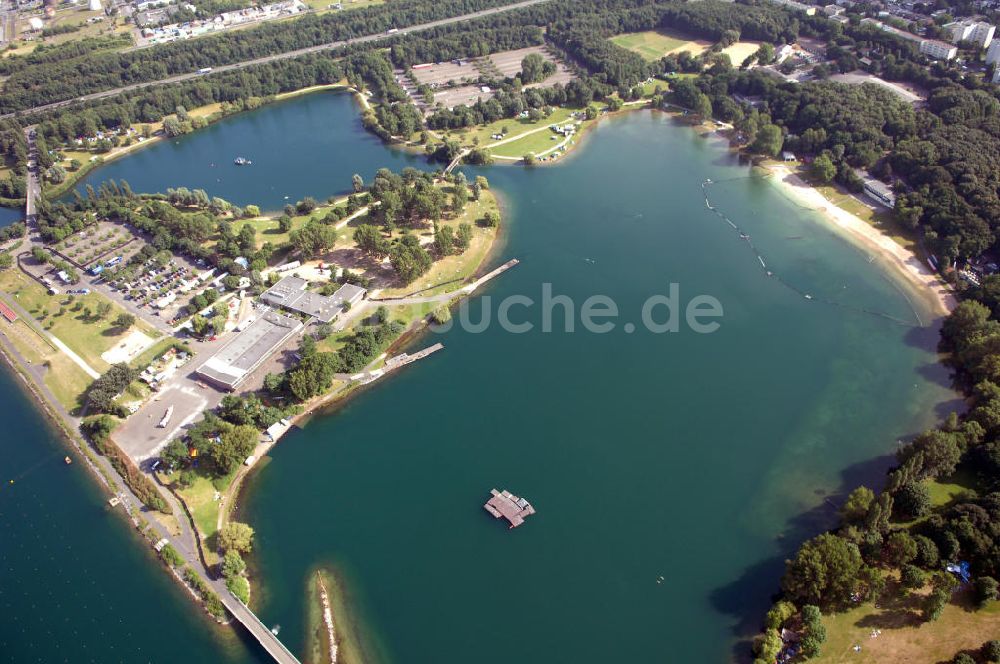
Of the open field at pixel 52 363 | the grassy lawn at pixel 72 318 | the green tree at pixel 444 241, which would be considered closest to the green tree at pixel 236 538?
the open field at pixel 52 363

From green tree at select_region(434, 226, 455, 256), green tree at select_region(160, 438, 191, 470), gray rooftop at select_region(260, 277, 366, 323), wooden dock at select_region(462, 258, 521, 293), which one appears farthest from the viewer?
green tree at select_region(434, 226, 455, 256)

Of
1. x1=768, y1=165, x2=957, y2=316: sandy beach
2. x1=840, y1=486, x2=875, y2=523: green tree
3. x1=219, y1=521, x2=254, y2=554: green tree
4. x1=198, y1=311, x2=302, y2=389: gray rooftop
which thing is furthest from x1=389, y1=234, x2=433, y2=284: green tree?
x1=768, y1=165, x2=957, y2=316: sandy beach

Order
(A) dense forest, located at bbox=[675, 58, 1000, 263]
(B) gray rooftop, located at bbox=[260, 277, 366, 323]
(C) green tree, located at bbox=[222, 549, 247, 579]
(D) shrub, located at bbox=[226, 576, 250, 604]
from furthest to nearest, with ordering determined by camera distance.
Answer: (A) dense forest, located at bbox=[675, 58, 1000, 263]
(B) gray rooftop, located at bbox=[260, 277, 366, 323]
(C) green tree, located at bbox=[222, 549, 247, 579]
(D) shrub, located at bbox=[226, 576, 250, 604]

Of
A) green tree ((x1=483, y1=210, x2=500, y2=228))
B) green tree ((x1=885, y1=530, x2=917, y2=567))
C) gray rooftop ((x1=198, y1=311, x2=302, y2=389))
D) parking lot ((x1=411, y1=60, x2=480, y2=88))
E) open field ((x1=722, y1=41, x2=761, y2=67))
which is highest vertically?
open field ((x1=722, y1=41, x2=761, y2=67))

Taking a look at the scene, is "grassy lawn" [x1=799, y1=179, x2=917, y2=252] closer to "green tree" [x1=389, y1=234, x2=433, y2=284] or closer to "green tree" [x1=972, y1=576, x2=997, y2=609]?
"green tree" [x1=972, y1=576, x2=997, y2=609]

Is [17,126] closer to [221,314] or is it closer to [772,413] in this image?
[221,314]

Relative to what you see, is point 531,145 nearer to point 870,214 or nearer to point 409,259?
point 409,259

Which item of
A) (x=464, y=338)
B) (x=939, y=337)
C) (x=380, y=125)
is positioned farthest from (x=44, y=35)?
(x=939, y=337)
